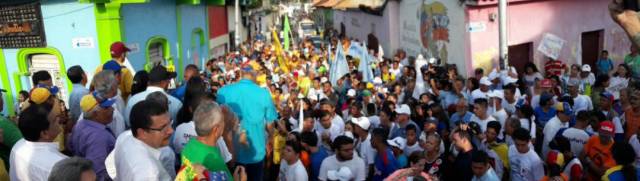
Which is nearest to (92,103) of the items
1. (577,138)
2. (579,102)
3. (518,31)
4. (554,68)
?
(577,138)

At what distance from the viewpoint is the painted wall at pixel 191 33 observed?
55.7 feet

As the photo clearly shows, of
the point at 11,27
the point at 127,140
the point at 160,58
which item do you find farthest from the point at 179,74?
the point at 127,140

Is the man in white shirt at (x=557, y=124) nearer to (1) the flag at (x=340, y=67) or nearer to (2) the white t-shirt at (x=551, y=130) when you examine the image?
(2) the white t-shirt at (x=551, y=130)

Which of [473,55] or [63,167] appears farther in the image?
[473,55]

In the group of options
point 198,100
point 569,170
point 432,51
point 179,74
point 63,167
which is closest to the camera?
point 63,167

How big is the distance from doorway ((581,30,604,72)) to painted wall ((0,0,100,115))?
12.4 metres

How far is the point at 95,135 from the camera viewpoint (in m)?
4.30

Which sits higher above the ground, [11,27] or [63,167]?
[11,27]

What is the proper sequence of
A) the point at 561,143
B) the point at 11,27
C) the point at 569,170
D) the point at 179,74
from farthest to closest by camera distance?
the point at 179,74
the point at 11,27
the point at 561,143
the point at 569,170

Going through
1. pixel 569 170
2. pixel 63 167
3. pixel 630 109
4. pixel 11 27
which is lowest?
pixel 569 170

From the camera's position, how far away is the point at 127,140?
3.51 metres

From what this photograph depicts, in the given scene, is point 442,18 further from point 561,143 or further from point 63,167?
point 63,167

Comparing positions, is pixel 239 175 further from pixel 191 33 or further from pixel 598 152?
pixel 191 33

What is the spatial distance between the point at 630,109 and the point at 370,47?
1694 cm
